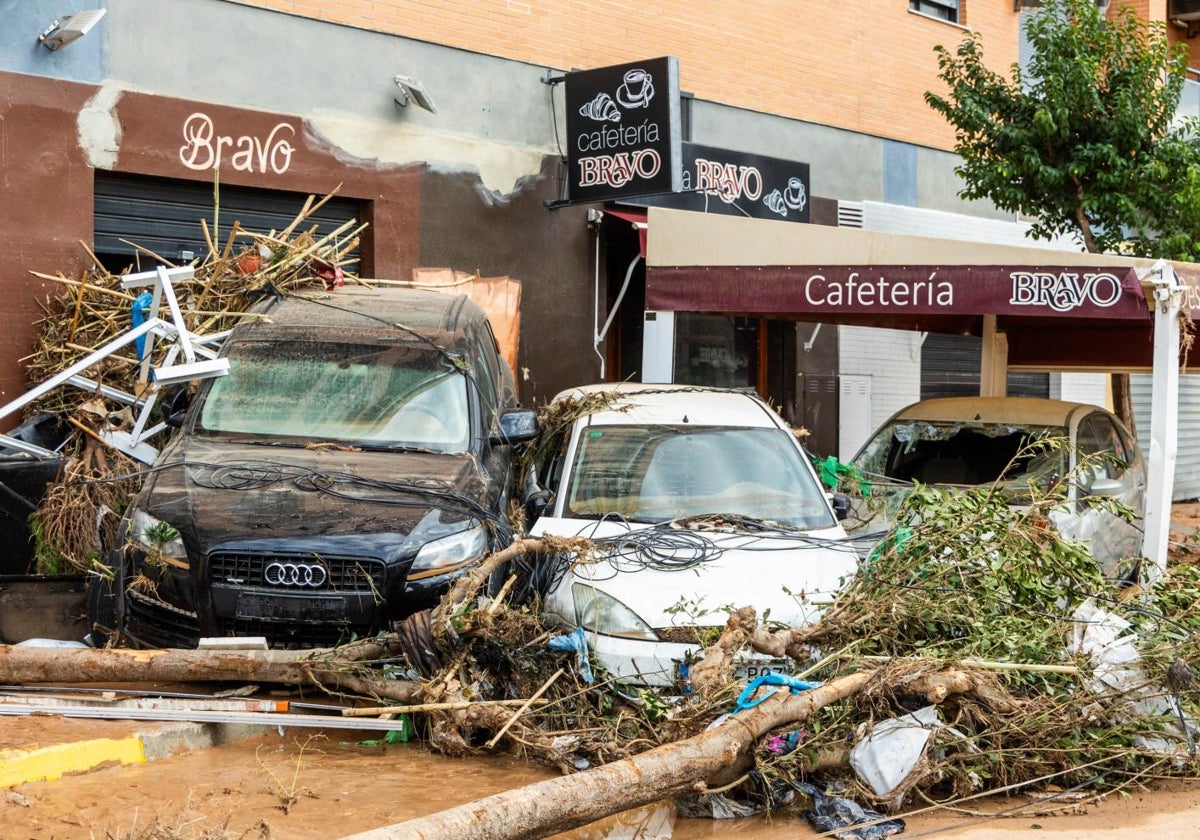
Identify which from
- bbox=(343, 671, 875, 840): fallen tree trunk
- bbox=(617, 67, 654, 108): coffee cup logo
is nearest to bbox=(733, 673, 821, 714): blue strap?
bbox=(343, 671, 875, 840): fallen tree trunk

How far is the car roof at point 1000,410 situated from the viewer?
1094 cm

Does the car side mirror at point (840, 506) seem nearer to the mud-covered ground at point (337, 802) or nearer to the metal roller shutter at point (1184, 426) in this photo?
the mud-covered ground at point (337, 802)

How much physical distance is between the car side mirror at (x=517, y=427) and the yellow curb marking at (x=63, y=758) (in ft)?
9.44

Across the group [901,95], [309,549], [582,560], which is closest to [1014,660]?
[582,560]

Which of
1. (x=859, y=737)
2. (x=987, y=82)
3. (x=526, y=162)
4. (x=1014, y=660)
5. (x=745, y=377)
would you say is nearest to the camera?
(x=859, y=737)

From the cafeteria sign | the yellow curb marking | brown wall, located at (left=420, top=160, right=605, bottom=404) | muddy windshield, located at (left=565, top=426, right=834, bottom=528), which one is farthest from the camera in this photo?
brown wall, located at (left=420, top=160, right=605, bottom=404)

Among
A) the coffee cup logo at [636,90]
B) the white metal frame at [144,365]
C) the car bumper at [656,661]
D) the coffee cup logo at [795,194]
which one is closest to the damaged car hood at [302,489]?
the car bumper at [656,661]

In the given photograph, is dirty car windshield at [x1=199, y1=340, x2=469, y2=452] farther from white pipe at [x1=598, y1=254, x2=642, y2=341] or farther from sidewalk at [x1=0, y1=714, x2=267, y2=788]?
white pipe at [x1=598, y1=254, x2=642, y2=341]

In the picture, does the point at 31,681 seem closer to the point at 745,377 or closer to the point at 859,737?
the point at 859,737

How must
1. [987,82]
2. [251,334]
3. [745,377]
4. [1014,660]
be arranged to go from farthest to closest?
[745,377], [987,82], [251,334], [1014,660]

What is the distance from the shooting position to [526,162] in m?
13.7

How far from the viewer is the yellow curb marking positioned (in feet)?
18.0

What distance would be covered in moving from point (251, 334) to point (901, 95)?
12252 mm

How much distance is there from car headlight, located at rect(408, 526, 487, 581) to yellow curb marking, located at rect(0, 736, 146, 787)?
1.56 m
